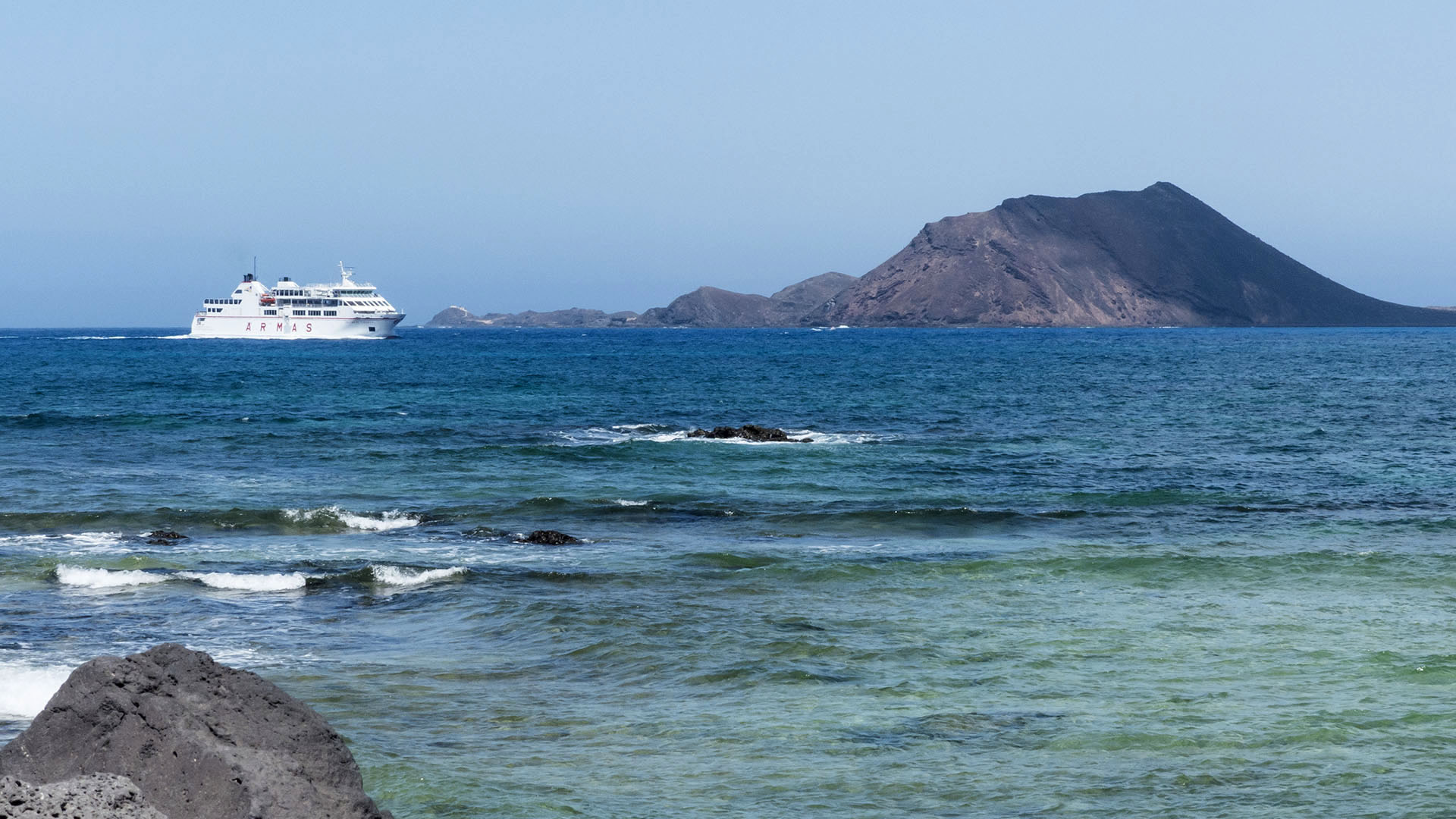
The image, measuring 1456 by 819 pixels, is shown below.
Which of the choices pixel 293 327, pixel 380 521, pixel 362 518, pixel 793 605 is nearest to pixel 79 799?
pixel 793 605

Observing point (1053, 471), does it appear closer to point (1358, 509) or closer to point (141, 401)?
point (1358, 509)

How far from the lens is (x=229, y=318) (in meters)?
148

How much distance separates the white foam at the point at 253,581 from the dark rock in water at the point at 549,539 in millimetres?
4126

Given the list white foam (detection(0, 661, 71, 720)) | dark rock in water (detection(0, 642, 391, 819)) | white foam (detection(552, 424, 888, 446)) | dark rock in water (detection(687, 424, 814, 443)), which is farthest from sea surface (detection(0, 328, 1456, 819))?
dark rock in water (detection(0, 642, 391, 819))

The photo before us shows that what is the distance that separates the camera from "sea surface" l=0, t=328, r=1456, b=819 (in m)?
9.23

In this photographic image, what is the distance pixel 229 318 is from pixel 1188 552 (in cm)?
14500

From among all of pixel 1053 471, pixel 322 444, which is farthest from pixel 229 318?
pixel 1053 471

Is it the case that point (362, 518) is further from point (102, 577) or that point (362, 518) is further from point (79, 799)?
point (79, 799)

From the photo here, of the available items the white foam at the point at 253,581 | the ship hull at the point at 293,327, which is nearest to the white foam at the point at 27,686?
the white foam at the point at 253,581

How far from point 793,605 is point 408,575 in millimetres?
5304

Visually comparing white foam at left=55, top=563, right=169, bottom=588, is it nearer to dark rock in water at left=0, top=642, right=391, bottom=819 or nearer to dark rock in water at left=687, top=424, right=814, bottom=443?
dark rock in water at left=0, top=642, right=391, bottom=819

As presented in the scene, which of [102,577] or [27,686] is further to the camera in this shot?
[102,577]

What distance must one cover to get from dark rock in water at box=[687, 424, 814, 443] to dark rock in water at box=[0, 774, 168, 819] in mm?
30712

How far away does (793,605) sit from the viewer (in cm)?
1527
